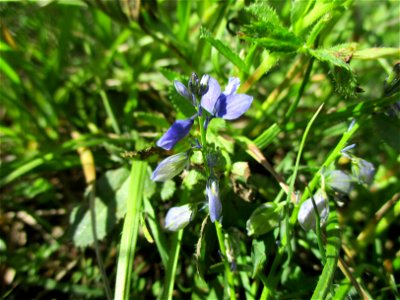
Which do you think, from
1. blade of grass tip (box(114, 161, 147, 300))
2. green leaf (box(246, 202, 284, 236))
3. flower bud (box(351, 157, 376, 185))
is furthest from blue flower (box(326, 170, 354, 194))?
blade of grass tip (box(114, 161, 147, 300))

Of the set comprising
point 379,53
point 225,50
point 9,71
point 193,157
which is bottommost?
point 193,157

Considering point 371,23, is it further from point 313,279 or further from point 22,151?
point 22,151

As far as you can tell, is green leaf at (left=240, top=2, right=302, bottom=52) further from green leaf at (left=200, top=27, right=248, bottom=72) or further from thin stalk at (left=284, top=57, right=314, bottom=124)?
thin stalk at (left=284, top=57, right=314, bottom=124)

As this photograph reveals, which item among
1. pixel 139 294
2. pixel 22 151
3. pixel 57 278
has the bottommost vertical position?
pixel 139 294

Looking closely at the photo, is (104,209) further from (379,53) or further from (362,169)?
(379,53)

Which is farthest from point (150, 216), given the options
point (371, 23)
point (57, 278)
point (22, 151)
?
point (371, 23)

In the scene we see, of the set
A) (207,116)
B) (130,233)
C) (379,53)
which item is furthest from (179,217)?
Result: (379,53)
